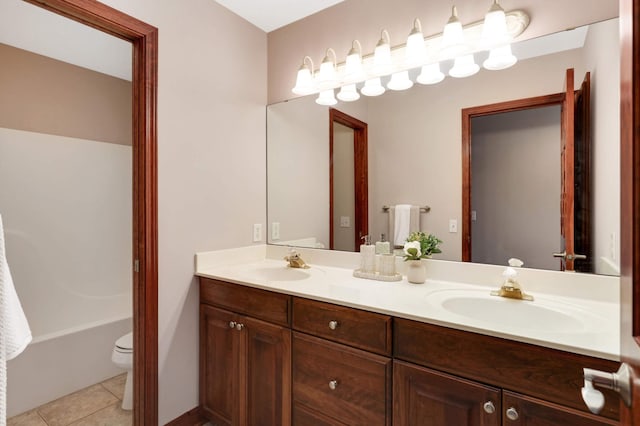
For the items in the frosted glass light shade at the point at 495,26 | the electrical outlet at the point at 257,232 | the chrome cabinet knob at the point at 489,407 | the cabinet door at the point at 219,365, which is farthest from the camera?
the electrical outlet at the point at 257,232

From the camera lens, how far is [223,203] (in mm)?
1958

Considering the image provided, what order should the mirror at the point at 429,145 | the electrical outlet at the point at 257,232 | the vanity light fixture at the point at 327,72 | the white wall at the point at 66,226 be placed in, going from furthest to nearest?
the white wall at the point at 66,226, the electrical outlet at the point at 257,232, the vanity light fixture at the point at 327,72, the mirror at the point at 429,145

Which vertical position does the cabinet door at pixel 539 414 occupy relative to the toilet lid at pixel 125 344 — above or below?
above

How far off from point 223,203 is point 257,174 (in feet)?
1.15

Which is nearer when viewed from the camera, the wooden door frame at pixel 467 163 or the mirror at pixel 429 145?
the mirror at pixel 429 145

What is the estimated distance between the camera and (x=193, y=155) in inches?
70.4

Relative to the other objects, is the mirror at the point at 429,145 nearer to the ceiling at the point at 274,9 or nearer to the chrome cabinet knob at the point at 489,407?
the ceiling at the point at 274,9

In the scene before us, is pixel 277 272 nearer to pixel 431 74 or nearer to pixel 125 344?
pixel 125 344

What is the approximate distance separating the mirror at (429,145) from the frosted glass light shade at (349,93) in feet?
0.11

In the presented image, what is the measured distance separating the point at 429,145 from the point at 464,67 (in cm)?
38

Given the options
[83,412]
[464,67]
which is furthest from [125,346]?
[464,67]

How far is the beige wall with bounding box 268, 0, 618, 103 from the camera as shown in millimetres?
1318

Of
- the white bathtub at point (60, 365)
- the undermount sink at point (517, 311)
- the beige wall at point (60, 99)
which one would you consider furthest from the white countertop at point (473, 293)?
the beige wall at point (60, 99)

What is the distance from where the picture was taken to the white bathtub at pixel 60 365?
1986 millimetres
